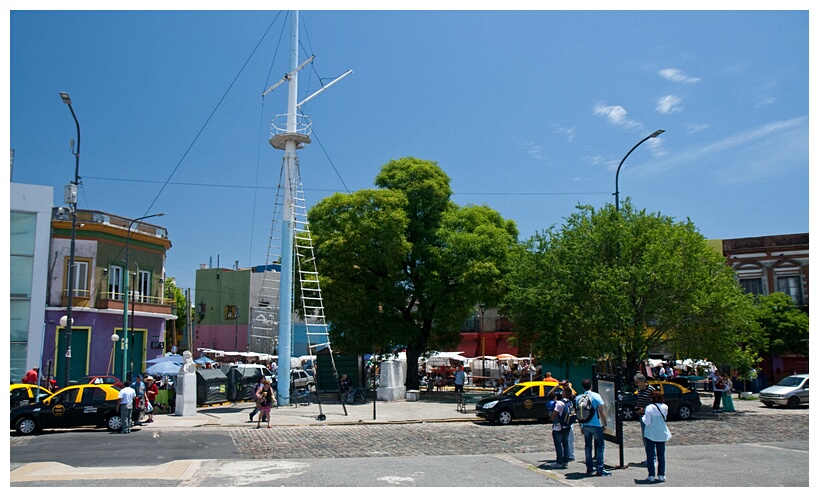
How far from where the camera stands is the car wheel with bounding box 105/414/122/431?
777 inches

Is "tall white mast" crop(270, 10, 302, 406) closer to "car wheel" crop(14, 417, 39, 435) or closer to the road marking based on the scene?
"car wheel" crop(14, 417, 39, 435)

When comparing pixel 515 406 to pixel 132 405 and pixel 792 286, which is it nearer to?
pixel 132 405

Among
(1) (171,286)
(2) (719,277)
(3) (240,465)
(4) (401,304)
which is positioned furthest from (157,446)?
(1) (171,286)

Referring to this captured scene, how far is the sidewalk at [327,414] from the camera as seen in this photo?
2209 centimetres

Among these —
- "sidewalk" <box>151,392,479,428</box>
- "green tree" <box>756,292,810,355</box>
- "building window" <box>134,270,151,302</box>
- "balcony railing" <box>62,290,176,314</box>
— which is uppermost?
"building window" <box>134,270,151,302</box>

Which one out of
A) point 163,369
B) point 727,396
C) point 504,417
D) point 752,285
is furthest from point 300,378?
point 752,285

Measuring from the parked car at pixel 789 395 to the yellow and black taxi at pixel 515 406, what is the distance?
11886 mm

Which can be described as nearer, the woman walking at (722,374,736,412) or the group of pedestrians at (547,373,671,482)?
→ the group of pedestrians at (547,373,671,482)

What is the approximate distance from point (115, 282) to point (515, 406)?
24.1 metres

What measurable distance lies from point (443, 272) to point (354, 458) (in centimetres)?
1858

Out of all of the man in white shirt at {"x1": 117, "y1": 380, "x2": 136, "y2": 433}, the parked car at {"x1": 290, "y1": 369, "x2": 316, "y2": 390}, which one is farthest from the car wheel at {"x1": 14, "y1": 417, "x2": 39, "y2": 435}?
the parked car at {"x1": 290, "y1": 369, "x2": 316, "y2": 390}

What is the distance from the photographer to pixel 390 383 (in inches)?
1190

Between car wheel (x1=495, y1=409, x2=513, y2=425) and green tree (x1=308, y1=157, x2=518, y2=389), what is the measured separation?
356 inches

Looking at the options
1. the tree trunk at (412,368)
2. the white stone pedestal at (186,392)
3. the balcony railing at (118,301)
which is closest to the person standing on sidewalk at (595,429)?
the white stone pedestal at (186,392)
